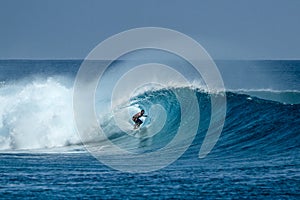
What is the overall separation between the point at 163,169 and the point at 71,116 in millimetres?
13885

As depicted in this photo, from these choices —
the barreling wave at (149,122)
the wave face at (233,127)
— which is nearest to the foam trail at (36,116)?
the barreling wave at (149,122)

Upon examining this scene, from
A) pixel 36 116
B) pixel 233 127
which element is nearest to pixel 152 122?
pixel 233 127

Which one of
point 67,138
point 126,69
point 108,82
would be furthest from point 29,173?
point 126,69

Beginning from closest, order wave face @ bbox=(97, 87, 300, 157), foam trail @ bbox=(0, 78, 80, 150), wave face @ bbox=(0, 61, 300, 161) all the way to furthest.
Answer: wave face @ bbox=(97, 87, 300, 157) < wave face @ bbox=(0, 61, 300, 161) < foam trail @ bbox=(0, 78, 80, 150)

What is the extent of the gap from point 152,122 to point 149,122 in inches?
7.0

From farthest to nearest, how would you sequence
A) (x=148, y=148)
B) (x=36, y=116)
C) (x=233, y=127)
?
1. (x=36, y=116)
2. (x=233, y=127)
3. (x=148, y=148)

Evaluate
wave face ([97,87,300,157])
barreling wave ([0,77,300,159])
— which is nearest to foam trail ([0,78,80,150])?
barreling wave ([0,77,300,159])

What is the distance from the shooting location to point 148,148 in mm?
28891

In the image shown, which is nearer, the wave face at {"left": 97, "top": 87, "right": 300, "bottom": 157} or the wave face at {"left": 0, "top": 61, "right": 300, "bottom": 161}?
the wave face at {"left": 97, "top": 87, "right": 300, "bottom": 157}

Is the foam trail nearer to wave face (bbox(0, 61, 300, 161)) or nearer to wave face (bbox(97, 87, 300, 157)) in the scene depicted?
wave face (bbox(0, 61, 300, 161))

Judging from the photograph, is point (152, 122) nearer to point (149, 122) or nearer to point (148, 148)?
point (149, 122)

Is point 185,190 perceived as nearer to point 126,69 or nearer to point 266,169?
point 266,169

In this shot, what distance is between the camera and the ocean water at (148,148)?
19469 mm

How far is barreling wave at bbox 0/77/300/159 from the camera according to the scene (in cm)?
2834
